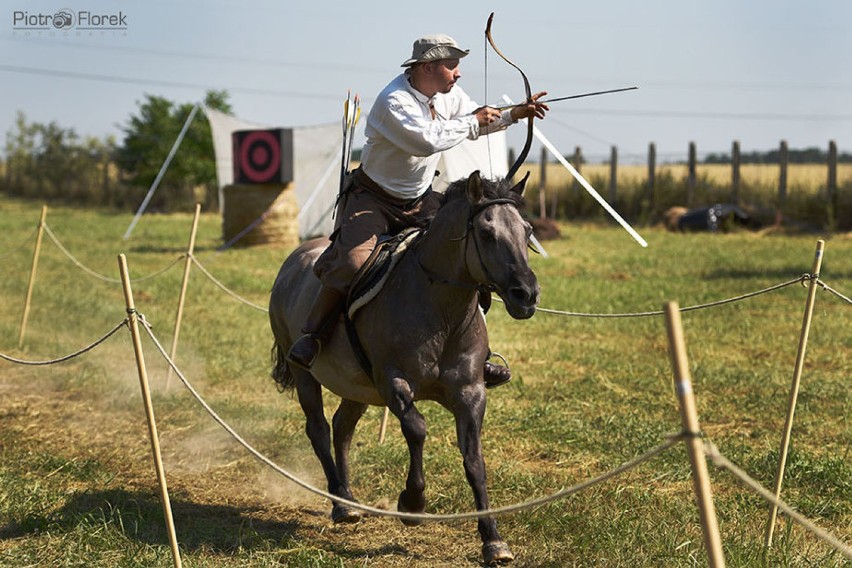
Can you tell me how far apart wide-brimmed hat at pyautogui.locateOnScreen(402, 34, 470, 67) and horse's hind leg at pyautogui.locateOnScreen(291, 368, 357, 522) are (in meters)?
2.14

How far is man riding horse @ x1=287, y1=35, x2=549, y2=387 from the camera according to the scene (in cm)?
539

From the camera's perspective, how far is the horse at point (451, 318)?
492 cm

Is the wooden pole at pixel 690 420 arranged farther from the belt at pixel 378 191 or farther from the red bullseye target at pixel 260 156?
the red bullseye target at pixel 260 156

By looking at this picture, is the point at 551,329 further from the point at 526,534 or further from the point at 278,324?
the point at 526,534

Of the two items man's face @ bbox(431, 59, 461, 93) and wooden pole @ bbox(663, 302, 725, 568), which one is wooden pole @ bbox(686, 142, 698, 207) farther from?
wooden pole @ bbox(663, 302, 725, 568)

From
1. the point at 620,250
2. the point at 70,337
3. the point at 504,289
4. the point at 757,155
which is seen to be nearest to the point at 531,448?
the point at 504,289

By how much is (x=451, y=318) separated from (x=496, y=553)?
46.1 inches

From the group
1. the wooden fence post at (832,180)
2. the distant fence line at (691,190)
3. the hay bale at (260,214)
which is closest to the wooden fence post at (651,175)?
the distant fence line at (691,190)

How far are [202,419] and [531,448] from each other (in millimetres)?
2843

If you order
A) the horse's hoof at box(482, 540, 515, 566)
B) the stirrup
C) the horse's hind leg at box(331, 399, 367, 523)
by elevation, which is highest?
the stirrup

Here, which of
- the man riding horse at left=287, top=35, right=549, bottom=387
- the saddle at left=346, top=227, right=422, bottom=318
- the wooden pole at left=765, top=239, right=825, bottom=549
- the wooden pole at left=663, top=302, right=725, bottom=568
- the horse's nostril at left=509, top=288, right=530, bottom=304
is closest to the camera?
the wooden pole at left=663, top=302, right=725, bottom=568

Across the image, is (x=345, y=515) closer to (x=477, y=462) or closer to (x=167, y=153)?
(x=477, y=462)

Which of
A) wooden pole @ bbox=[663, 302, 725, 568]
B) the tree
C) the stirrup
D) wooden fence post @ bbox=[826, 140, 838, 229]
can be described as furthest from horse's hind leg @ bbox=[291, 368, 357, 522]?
the tree

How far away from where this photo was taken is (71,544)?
5562mm
